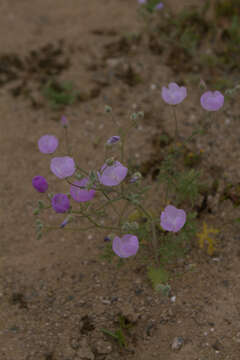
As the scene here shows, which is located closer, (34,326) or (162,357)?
(162,357)

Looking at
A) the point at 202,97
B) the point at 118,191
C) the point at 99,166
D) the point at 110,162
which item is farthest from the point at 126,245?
the point at 99,166

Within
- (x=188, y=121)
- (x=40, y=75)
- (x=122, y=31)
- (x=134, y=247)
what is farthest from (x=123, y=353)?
(x=122, y=31)

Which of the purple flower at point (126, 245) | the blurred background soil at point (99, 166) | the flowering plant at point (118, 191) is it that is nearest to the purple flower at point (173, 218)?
the flowering plant at point (118, 191)

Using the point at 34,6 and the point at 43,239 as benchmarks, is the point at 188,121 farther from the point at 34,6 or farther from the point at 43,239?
the point at 34,6

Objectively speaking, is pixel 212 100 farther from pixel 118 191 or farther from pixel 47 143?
pixel 47 143

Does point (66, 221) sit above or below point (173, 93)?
below

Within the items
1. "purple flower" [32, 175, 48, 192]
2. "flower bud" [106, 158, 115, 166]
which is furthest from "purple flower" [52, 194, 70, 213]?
"flower bud" [106, 158, 115, 166]

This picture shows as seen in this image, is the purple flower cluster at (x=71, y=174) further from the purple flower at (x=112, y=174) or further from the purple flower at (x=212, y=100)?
the purple flower at (x=212, y=100)

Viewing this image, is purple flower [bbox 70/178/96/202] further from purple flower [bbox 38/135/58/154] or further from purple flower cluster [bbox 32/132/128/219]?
purple flower [bbox 38/135/58/154]
